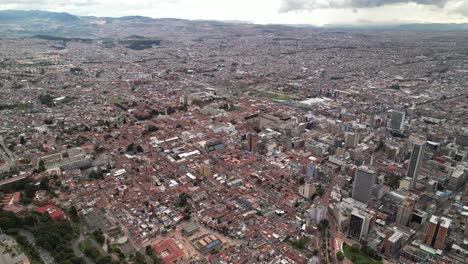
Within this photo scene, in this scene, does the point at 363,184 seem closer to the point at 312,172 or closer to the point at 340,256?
the point at 312,172

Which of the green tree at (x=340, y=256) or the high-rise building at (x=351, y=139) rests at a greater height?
the high-rise building at (x=351, y=139)

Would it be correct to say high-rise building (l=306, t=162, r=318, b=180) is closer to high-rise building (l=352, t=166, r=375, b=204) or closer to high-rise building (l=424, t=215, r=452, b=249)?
high-rise building (l=352, t=166, r=375, b=204)

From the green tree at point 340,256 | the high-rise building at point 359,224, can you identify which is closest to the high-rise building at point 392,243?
the high-rise building at point 359,224

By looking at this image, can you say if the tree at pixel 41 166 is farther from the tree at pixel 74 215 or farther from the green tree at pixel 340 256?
the green tree at pixel 340 256

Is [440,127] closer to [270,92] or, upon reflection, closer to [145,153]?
[270,92]

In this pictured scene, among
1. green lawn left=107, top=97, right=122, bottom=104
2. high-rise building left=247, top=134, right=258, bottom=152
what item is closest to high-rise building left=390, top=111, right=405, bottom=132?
high-rise building left=247, top=134, right=258, bottom=152

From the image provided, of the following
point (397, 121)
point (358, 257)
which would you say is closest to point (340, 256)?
point (358, 257)
